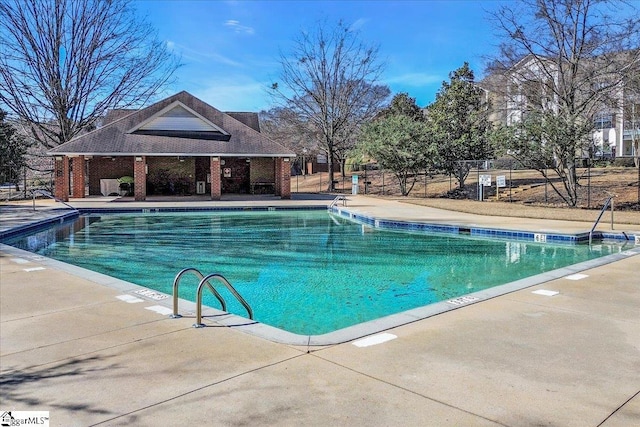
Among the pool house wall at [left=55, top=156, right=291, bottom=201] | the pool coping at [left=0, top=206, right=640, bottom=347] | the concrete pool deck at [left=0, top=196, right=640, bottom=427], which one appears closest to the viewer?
the concrete pool deck at [left=0, top=196, right=640, bottom=427]

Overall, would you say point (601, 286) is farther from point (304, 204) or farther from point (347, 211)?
point (304, 204)

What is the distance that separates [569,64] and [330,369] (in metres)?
21.6

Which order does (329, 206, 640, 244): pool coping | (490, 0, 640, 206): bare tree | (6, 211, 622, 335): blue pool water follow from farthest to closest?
(490, 0, 640, 206): bare tree, (329, 206, 640, 244): pool coping, (6, 211, 622, 335): blue pool water

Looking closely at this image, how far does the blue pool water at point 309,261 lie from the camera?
6.80 m

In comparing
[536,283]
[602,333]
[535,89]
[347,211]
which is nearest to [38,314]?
[602,333]

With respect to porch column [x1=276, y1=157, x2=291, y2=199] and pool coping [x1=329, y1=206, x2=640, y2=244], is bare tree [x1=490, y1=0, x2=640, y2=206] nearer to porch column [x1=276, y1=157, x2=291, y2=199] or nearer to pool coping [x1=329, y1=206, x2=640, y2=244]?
pool coping [x1=329, y1=206, x2=640, y2=244]

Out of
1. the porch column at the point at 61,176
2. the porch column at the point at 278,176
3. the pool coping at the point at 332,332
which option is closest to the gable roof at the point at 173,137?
the porch column at the point at 61,176

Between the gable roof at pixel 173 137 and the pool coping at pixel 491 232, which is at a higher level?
the gable roof at pixel 173 137

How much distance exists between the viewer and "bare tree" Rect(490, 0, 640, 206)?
1838 cm

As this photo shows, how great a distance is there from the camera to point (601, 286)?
21.0 ft

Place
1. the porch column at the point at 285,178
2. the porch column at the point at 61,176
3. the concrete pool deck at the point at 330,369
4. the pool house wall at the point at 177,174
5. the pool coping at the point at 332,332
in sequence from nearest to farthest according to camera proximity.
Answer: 1. the concrete pool deck at the point at 330,369
2. the pool coping at the point at 332,332
3. the porch column at the point at 61,176
4. the porch column at the point at 285,178
5. the pool house wall at the point at 177,174

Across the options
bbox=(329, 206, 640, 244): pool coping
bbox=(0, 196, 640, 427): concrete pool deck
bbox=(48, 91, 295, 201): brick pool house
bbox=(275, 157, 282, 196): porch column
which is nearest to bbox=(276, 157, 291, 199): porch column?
bbox=(48, 91, 295, 201): brick pool house

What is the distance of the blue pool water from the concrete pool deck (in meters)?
1.70

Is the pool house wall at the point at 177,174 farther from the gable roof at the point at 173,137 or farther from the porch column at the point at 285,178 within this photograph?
the gable roof at the point at 173,137
